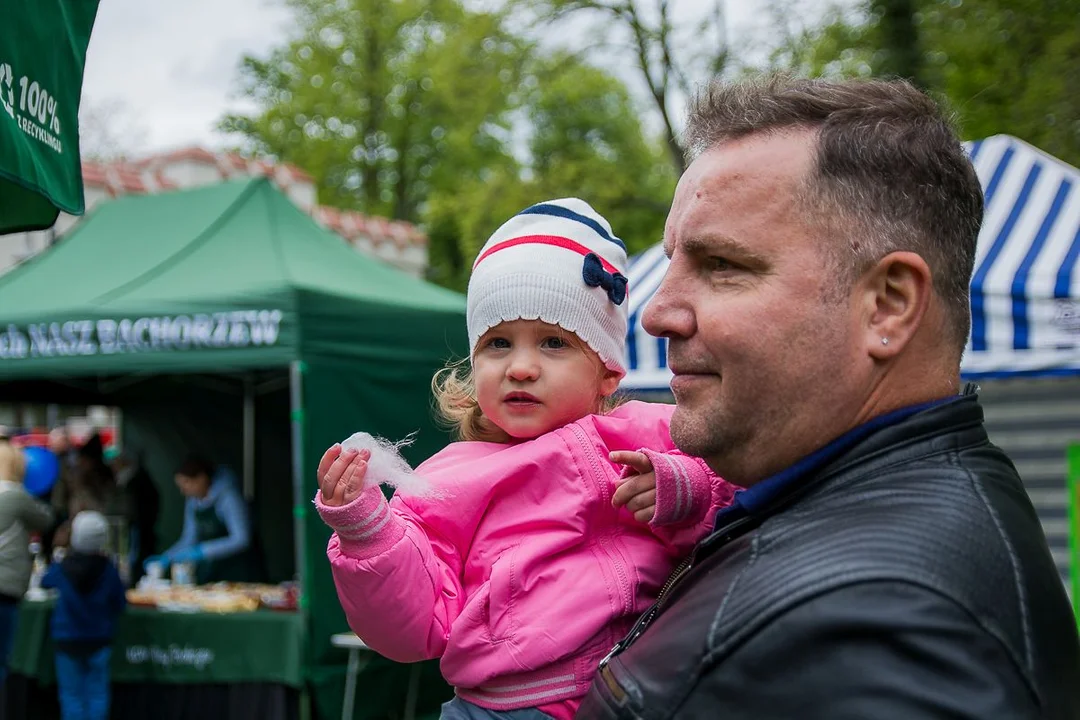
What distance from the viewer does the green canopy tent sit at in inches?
245

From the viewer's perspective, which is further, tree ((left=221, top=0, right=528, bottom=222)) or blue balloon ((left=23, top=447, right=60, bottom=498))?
tree ((left=221, top=0, right=528, bottom=222))

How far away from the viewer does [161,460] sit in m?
10.8

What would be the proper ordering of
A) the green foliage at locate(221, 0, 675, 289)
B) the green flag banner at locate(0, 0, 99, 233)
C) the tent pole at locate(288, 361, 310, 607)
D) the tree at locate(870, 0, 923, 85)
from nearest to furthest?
1. the green flag banner at locate(0, 0, 99, 233)
2. the tent pole at locate(288, 361, 310, 607)
3. the tree at locate(870, 0, 923, 85)
4. the green foliage at locate(221, 0, 675, 289)

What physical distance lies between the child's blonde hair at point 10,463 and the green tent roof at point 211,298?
55 cm

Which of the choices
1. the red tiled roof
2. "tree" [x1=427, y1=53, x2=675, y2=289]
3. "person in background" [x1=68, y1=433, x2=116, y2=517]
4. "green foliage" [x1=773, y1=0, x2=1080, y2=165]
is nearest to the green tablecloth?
"person in background" [x1=68, y1=433, x2=116, y2=517]

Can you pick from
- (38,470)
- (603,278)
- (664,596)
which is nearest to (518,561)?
(664,596)

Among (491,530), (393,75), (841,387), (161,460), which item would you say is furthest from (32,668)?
(393,75)

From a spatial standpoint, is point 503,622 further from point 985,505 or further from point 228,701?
point 228,701

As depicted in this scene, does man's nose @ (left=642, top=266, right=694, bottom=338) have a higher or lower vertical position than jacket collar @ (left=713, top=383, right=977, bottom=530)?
higher

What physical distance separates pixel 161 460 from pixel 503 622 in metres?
9.98

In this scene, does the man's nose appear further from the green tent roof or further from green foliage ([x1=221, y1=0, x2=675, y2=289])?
green foliage ([x1=221, y1=0, x2=675, y2=289])

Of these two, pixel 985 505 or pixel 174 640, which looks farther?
pixel 174 640

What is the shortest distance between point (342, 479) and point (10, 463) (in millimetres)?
5983

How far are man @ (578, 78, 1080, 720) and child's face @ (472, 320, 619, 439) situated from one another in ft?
2.11
